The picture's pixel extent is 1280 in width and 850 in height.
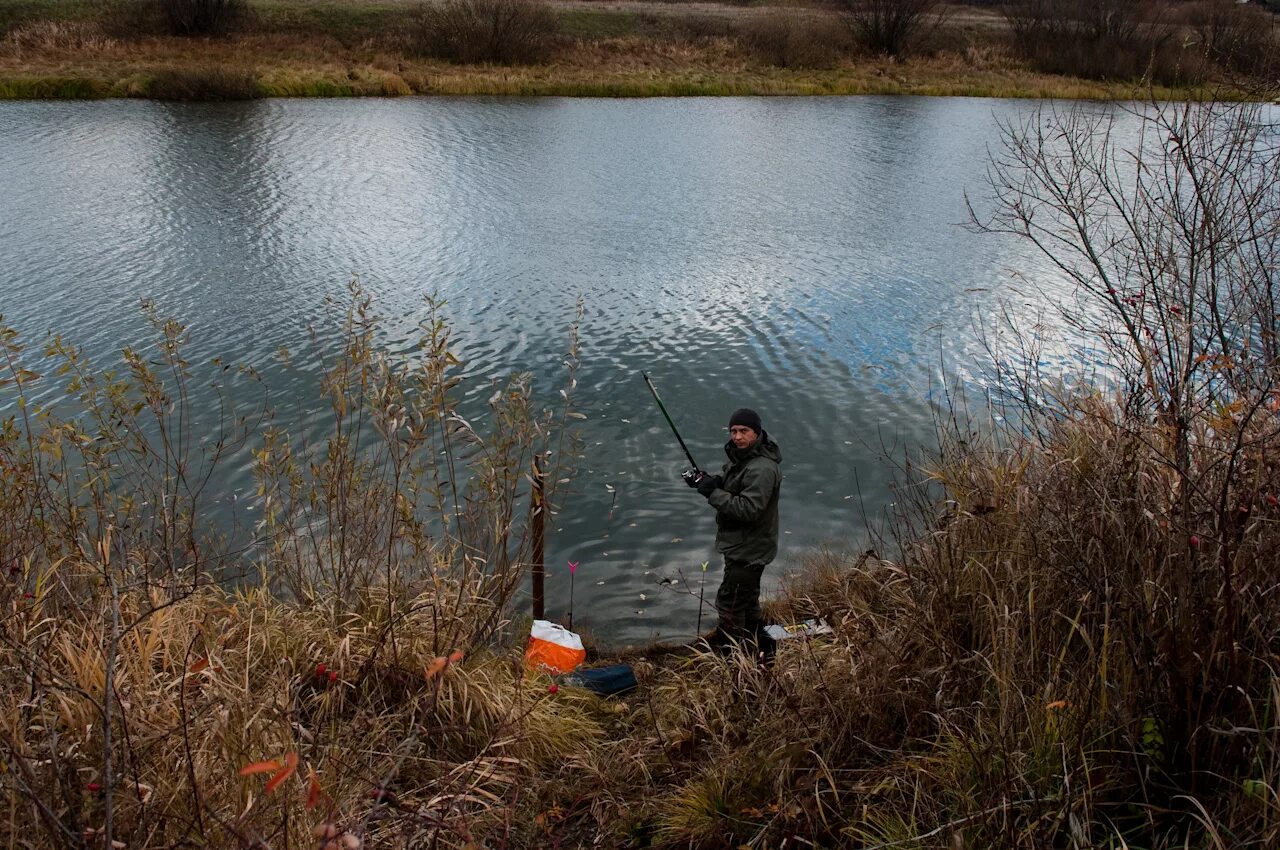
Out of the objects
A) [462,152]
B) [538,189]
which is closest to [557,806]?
[538,189]

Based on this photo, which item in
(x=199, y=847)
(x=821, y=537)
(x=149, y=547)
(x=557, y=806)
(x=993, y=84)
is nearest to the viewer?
(x=199, y=847)

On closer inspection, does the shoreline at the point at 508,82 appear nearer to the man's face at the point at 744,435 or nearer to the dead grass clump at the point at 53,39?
the dead grass clump at the point at 53,39

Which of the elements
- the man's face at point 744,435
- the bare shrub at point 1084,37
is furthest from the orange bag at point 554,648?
the bare shrub at point 1084,37

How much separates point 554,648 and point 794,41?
40787mm

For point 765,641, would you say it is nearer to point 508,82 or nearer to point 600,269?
point 600,269

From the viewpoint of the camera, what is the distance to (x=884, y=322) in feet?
45.1

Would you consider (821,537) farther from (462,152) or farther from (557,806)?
(462,152)

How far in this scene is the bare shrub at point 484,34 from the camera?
3769cm

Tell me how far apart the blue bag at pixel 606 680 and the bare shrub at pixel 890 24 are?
44247 mm

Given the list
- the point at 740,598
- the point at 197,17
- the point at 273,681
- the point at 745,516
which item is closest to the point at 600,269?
the point at 740,598

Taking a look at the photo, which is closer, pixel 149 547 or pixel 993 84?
pixel 149 547

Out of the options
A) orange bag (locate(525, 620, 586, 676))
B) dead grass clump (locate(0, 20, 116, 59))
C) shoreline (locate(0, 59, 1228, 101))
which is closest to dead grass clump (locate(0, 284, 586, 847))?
orange bag (locate(525, 620, 586, 676))

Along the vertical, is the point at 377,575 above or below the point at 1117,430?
below

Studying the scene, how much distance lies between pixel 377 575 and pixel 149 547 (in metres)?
Answer: 1.42
